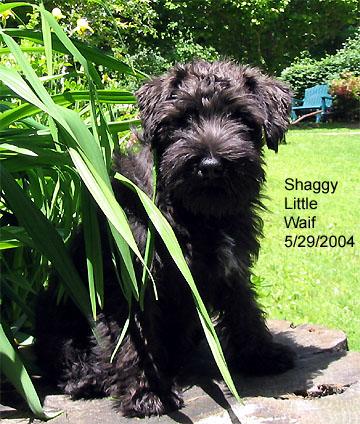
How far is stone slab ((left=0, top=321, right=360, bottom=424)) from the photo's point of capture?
6.66ft

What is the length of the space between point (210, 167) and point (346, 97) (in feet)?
55.6

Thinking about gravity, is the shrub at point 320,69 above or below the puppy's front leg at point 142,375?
above

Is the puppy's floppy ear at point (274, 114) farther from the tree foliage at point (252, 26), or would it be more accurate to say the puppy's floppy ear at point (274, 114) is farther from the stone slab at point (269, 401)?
the tree foliage at point (252, 26)

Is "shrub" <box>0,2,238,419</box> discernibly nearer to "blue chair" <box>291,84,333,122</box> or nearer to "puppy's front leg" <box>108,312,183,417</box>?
"puppy's front leg" <box>108,312,183,417</box>

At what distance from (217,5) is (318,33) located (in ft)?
13.6

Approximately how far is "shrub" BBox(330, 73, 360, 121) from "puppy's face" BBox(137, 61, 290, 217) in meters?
15.9

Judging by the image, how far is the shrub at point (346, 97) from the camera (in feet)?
57.5

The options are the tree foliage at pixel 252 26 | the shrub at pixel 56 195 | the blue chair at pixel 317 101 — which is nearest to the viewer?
the shrub at pixel 56 195

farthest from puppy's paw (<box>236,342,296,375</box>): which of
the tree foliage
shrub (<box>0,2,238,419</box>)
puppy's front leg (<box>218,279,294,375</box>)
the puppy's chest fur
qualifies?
the tree foliage

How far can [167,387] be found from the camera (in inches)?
86.0

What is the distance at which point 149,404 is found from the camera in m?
2.12

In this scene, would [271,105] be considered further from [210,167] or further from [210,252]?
[210,252]

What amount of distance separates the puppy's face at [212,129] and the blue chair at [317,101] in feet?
54.3

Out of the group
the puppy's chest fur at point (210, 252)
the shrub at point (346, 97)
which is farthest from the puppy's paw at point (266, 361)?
the shrub at point (346, 97)
